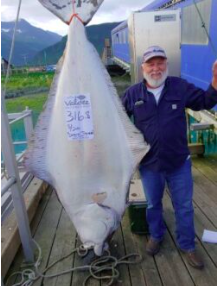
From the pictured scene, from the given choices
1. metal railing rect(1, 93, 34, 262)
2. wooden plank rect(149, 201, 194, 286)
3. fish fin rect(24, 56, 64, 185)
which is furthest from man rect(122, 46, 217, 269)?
metal railing rect(1, 93, 34, 262)

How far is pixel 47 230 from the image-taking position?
3582 millimetres

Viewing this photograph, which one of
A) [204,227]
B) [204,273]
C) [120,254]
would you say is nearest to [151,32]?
[204,227]

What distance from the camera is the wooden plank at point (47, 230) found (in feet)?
10.1

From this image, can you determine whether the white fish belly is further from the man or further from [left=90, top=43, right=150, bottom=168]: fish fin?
the man

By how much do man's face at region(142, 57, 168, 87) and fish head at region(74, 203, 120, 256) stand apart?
3.42 feet

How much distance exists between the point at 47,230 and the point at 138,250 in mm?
1035

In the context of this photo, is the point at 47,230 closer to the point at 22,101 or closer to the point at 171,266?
the point at 171,266

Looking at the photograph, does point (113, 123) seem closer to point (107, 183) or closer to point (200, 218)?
point (107, 183)

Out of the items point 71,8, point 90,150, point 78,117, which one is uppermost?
point 71,8

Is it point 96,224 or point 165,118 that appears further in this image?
point 165,118

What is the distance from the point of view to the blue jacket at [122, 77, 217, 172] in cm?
253

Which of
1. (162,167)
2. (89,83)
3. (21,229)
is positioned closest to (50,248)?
(21,229)

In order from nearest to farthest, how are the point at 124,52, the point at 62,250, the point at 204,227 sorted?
the point at 62,250 < the point at 204,227 < the point at 124,52

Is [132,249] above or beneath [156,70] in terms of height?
beneath
